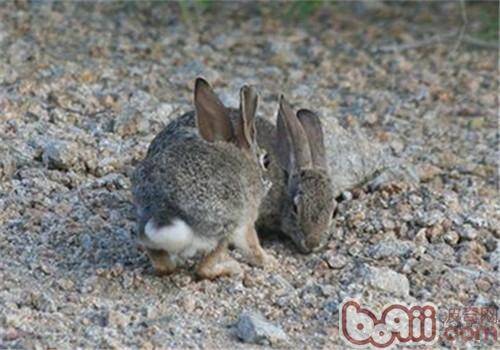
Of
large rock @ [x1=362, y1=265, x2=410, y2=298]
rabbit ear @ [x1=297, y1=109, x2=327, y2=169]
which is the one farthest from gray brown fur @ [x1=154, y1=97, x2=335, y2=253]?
large rock @ [x1=362, y1=265, x2=410, y2=298]

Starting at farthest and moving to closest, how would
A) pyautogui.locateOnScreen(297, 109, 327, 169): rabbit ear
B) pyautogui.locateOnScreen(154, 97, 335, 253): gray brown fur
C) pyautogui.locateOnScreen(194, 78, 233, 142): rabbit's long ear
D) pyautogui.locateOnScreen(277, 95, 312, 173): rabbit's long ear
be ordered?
pyautogui.locateOnScreen(297, 109, 327, 169): rabbit ear
pyautogui.locateOnScreen(277, 95, 312, 173): rabbit's long ear
pyautogui.locateOnScreen(154, 97, 335, 253): gray brown fur
pyautogui.locateOnScreen(194, 78, 233, 142): rabbit's long ear

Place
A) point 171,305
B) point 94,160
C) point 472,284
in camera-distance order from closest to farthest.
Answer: point 171,305, point 472,284, point 94,160

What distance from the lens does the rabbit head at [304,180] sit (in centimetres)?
696

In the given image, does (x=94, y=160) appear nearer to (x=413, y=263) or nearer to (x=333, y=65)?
(x=413, y=263)

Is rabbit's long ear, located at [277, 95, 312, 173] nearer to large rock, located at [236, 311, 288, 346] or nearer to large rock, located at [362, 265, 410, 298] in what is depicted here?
large rock, located at [362, 265, 410, 298]

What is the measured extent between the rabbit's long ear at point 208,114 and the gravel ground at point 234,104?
2.27 feet

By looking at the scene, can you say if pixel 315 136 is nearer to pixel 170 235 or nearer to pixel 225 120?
pixel 225 120

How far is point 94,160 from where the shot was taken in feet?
24.9

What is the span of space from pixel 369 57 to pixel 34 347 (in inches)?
221

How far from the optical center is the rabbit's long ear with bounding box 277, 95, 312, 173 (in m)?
7.29

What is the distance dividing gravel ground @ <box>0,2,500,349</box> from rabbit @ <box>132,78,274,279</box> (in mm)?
161

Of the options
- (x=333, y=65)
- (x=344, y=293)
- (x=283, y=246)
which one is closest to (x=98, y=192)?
(x=283, y=246)

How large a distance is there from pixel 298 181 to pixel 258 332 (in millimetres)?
1567

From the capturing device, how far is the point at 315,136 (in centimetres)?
751
